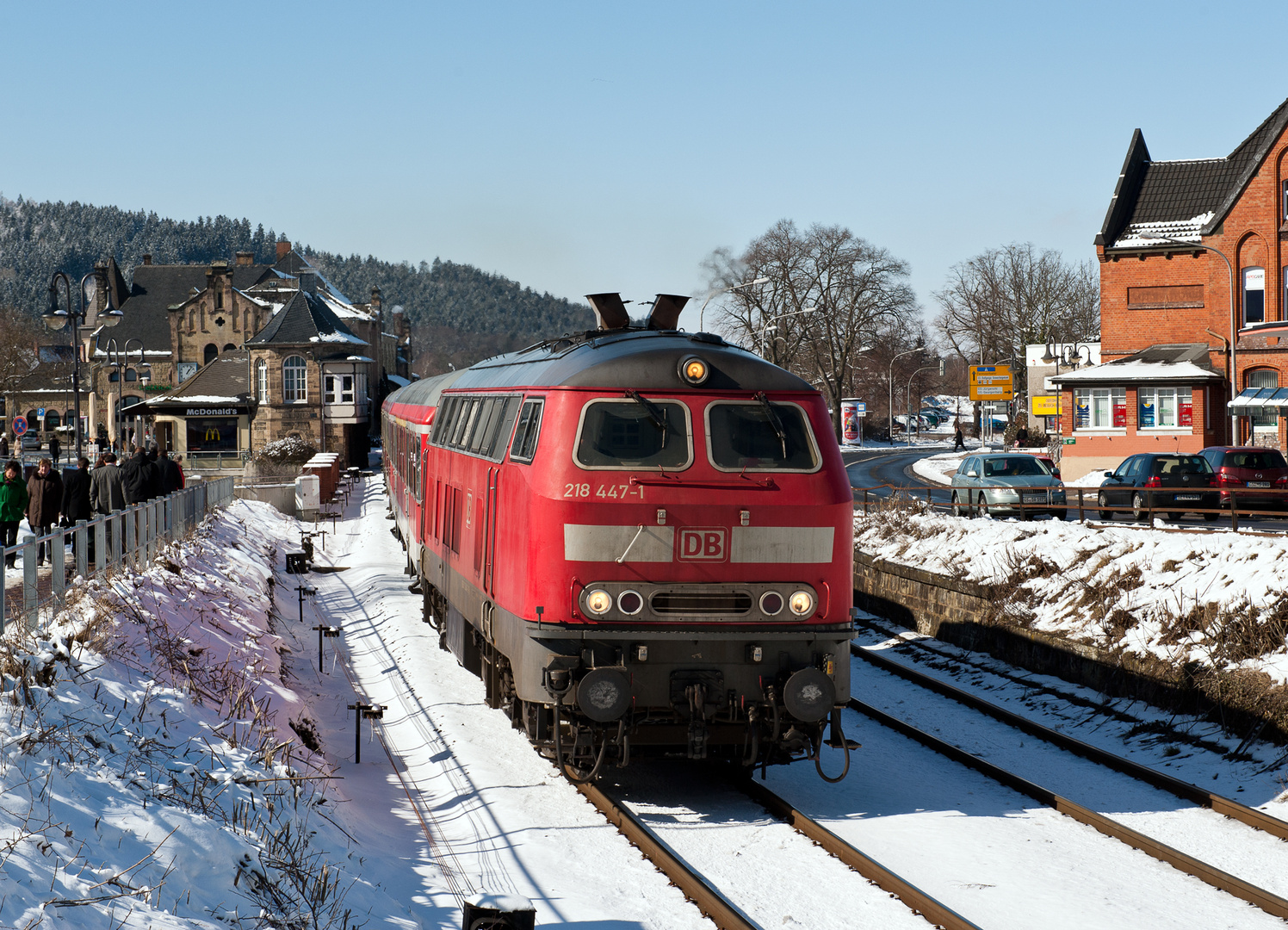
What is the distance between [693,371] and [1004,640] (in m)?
8.98

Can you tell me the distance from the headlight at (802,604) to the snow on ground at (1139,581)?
541cm

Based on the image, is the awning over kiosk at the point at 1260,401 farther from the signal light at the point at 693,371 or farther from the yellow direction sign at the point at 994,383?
the signal light at the point at 693,371

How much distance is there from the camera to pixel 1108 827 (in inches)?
359

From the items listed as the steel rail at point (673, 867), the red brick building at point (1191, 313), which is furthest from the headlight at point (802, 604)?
the red brick building at point (1191, 313)

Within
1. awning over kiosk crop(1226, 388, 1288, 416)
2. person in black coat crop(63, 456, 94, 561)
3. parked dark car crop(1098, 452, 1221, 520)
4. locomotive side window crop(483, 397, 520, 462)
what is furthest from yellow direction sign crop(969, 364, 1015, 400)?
locomotive side window crop(483, 397, 520, 462)

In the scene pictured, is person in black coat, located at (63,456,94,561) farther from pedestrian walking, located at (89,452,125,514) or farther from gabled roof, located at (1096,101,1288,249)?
gabled roof, located at (1096,101,1288,249)

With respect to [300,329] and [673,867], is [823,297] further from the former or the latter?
[673,867]

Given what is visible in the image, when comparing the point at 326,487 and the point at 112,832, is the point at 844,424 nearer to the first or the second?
the point at 326,487

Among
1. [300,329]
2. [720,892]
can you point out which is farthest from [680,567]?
[300,329]

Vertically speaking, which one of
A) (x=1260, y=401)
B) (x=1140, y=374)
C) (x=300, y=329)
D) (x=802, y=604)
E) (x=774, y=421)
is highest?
(x=300, y=329)

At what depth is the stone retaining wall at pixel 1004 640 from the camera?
41.8 ft

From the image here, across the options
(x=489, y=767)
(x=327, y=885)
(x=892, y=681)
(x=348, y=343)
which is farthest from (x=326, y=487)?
(x=327, y=885)

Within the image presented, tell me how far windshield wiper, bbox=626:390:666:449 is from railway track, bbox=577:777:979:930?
2.88 meters

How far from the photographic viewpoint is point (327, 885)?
7.16m
